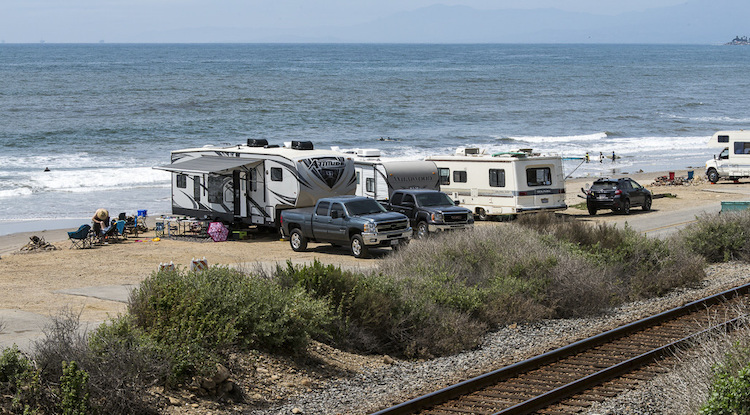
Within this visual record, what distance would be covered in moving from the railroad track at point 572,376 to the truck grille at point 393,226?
9190 millimetres

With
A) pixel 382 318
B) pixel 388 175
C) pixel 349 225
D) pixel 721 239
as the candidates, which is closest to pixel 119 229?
pixel 349 225

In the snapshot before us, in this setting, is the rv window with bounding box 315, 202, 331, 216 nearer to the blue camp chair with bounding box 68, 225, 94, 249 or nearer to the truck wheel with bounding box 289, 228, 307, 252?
the truck wheel with bounding box 289, 228, 307, 252

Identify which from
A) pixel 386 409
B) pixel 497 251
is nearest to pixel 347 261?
pixel 497 251

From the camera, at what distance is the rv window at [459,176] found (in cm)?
2873

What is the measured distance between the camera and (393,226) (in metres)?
21.7

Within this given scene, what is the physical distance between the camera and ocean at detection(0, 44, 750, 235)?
42219 mm

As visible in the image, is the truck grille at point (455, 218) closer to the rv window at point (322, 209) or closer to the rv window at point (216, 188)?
the rv window at point (322, 209)

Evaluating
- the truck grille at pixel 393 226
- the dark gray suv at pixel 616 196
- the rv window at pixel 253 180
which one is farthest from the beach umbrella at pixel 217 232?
the dark gray suv at pixel 616 196

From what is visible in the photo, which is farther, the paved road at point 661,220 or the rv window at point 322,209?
the paved road at point 661,220

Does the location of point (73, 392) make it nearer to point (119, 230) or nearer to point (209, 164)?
point (119, 230)

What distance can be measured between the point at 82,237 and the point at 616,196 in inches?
694

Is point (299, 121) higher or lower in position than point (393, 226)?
higher

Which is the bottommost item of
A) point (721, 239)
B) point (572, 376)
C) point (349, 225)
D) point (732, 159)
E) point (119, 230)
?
point (572, 376)

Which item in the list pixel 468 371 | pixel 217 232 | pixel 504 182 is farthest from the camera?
pixel 504 182
